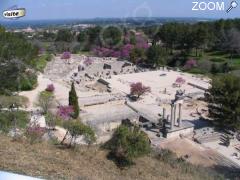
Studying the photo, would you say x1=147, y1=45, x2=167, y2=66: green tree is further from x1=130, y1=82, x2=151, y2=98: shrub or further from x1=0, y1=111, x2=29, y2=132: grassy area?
x1=0, y1=111, x2=29, y2=132: grassy area

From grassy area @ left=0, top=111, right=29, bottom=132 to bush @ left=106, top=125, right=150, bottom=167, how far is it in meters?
3.77

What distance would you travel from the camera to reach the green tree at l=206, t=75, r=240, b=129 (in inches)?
736

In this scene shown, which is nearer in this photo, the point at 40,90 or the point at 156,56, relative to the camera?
the point at 40,90

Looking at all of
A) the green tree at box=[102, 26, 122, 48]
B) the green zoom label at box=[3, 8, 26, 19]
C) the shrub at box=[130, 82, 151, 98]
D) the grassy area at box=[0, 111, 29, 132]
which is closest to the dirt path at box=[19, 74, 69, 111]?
the shrub at box=[130, 82, 151, 98]

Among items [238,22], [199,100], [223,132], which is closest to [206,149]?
[223,132]

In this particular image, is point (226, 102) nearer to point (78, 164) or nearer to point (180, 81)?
point (180, 81)

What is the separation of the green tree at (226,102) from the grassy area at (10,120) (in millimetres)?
10274

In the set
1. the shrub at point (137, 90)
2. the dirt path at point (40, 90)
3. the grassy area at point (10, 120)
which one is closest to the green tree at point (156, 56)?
the dirt path at point (40, 90)

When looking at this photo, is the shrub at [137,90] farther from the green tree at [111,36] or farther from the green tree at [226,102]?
the green tree at [111,36]

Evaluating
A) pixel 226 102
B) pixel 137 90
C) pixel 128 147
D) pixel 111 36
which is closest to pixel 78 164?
pixel 128 147

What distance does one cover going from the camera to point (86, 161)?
974cm

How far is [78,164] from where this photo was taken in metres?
9.20

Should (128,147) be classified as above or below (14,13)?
below

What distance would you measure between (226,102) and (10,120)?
11.1 meters
